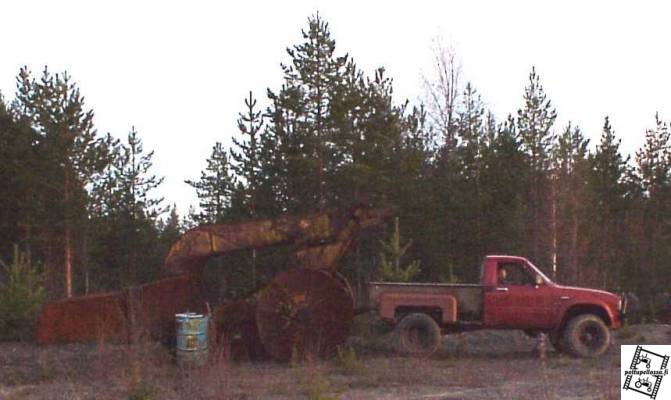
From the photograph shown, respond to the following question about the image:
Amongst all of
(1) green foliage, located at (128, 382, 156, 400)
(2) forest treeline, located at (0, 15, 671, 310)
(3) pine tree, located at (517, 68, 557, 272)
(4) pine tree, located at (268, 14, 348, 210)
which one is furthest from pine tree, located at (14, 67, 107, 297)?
(1) green foliage, located at (128, 382, 156, 400)

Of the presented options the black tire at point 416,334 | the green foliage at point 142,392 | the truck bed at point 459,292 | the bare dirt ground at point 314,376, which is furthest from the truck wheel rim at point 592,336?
the green foliage at point 142,392

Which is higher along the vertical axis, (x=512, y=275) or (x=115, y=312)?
(x=512, y=275)

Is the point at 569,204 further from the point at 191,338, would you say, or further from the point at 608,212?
the point at 191,338

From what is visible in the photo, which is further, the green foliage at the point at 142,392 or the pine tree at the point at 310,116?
the pine tree at the point at 310,116

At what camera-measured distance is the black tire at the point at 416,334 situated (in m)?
19.6

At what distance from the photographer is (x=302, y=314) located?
62.8ft

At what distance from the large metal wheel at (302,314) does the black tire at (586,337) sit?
14.4ft

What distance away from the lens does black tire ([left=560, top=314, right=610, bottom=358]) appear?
64.5 ft

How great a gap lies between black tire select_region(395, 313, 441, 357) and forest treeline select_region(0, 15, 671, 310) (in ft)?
40.4

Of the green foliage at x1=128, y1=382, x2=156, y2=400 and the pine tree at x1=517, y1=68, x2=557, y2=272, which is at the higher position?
the pine tree at x1=517, y1=68, x2=557, y2=272

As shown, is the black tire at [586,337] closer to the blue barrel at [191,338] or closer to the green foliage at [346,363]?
the green foliage at [346,363]

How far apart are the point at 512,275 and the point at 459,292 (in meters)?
1.14

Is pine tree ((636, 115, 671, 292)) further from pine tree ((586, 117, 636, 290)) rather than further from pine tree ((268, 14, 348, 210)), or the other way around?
pine tree ((268, 14, 348, 210))

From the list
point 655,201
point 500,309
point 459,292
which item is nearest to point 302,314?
point 459,292
